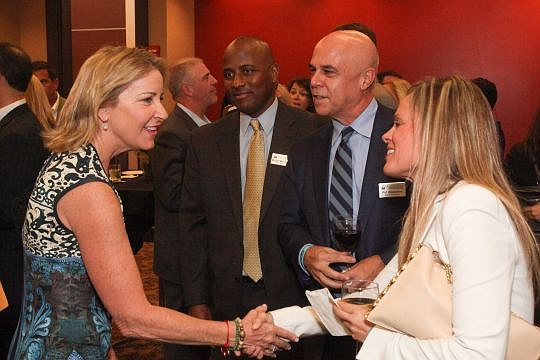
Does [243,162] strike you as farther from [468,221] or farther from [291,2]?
[291,2]

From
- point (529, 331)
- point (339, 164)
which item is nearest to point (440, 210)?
point (529, 331)

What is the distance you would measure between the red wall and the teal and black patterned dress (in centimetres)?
763

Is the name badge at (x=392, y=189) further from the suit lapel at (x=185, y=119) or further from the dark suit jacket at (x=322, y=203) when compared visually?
the suit lapel at (x=185, y=119)

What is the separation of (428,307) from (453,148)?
0.43 m

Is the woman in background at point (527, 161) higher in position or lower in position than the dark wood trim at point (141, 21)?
lower

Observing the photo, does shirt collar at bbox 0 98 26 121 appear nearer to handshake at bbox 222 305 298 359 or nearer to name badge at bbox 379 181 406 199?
handshake at bbox 222 305 298 359

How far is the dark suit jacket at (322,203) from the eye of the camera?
259cm

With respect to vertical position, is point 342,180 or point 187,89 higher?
point 187,89

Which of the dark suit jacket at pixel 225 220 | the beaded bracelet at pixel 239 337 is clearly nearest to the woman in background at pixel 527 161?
the dark suit jacket at pixel 225 220

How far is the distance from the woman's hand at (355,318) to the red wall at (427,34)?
747 cm

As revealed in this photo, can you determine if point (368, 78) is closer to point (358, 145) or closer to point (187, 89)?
point (358, 145)

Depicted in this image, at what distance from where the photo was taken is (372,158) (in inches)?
104

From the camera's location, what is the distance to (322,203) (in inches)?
106

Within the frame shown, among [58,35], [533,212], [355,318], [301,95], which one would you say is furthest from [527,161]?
[58,35]
